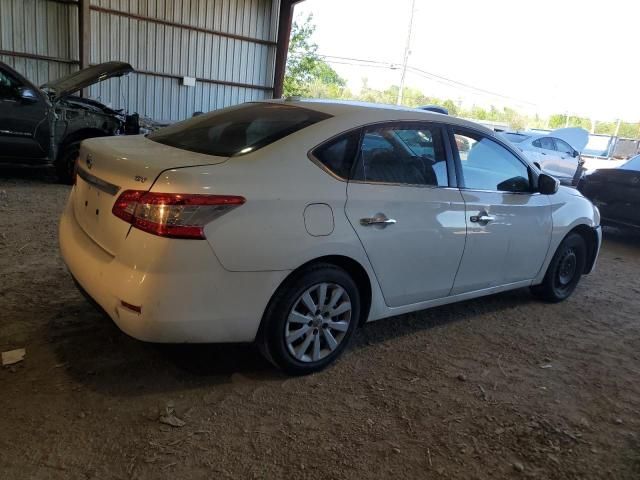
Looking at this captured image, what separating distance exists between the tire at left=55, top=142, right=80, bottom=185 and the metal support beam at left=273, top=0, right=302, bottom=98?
7331 mm

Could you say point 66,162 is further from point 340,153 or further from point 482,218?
point 482,218

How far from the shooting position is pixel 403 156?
3328 millimetres

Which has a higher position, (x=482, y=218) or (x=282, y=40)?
(x=282, y=40)

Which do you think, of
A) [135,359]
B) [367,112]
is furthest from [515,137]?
[135,359]

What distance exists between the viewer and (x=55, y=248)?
16.3ft

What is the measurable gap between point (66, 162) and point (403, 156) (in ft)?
22.0

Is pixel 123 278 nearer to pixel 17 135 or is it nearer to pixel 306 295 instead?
pixel 306 295

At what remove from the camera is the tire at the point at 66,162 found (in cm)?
823

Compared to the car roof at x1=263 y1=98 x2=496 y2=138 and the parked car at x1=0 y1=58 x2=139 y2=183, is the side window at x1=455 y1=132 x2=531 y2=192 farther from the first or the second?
the parked car at x1=0 y1=58 x2=139 y2=183

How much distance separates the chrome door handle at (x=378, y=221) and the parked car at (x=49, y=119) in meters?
6.49

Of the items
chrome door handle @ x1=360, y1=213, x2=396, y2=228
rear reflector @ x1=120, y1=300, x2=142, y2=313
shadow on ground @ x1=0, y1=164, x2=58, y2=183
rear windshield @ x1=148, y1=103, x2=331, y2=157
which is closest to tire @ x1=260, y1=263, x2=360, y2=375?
chrome door handle @ x1=360, y1=213, x2=396, y2=228

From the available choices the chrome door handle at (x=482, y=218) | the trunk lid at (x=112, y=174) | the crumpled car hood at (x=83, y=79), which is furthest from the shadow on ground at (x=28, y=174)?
the chrome door handle at (x=482, y=218)

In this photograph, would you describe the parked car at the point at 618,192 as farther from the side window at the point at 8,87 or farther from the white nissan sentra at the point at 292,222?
the side window at the point at 8,87

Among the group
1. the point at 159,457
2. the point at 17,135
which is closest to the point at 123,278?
the point at 159,457
